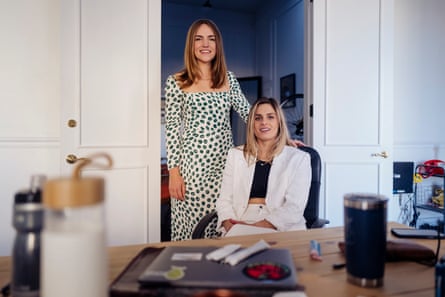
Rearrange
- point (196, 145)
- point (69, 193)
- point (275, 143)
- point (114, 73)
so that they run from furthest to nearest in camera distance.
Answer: point (114, 73), point (196, 145), point (275, 143), point (69, 193)

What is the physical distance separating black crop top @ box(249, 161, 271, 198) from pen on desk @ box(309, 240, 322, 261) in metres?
0.78

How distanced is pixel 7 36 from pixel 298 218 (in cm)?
225

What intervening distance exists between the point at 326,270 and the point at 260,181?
972mm

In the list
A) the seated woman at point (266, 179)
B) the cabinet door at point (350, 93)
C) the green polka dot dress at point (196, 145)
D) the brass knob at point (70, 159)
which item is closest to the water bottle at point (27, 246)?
the seated woman at point (266, 179)

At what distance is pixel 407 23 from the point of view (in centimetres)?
342

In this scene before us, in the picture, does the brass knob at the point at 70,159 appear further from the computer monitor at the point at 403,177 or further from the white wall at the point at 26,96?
the computer monitor at the point at 403,177

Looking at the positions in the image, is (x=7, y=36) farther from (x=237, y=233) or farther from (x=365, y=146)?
(x=365, y=146)

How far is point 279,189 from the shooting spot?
1.74 meters

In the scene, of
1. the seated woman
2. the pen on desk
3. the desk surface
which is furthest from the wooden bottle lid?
the seated woman

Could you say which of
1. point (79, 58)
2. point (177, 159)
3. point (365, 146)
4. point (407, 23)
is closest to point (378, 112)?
point (365, 146)

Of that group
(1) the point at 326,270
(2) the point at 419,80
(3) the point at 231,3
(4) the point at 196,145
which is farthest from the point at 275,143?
(3) the point at 231,3

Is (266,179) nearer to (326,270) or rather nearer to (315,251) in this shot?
(315,251)

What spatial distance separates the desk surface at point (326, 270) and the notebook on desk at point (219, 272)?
0.07 meters

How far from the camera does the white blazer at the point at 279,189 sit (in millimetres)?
1643
